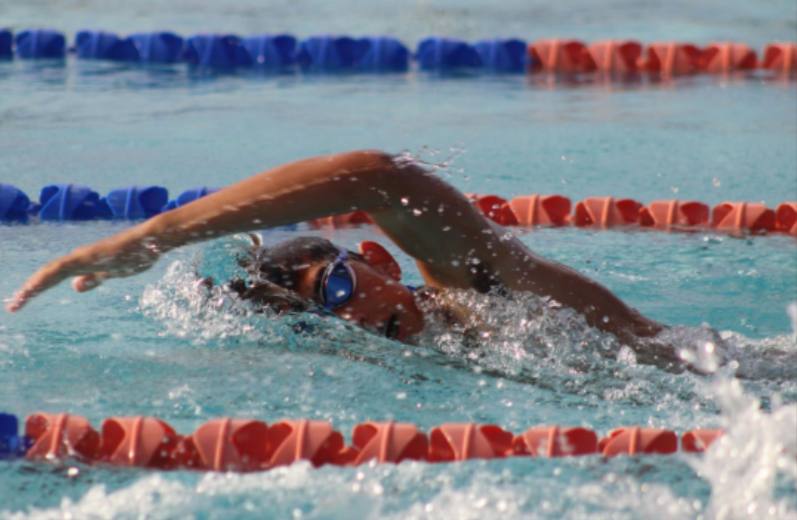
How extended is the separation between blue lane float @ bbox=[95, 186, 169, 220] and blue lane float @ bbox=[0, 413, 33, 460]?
6.32 ft

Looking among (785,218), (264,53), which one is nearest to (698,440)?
(785,218)

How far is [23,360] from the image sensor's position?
2.45 m

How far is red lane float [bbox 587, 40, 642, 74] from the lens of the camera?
6.23m

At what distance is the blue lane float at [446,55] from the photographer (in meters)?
6.43

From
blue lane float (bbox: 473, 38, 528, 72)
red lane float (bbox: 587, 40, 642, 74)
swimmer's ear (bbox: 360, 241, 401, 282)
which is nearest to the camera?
swimmer's ear (bbox: 360, 241, 401, 282)

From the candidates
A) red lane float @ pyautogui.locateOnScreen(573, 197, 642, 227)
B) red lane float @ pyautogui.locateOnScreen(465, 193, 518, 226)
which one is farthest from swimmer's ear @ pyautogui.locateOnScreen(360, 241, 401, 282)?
red lane float @ pyautogui.locateOnScreen(573, 197, 642, 227)

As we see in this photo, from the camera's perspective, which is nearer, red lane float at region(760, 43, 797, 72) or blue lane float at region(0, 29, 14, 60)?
red lane float at region(760, 43, 797, 72)

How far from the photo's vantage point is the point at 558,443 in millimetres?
1981

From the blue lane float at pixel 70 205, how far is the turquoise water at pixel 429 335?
0.31ft

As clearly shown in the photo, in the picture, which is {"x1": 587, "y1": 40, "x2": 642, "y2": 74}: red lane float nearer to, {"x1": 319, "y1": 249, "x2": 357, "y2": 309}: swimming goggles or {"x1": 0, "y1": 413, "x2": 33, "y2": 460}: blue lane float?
{"x1": 319, "y1": 249, "x2": 357, "y2": 309}: swimming goggles

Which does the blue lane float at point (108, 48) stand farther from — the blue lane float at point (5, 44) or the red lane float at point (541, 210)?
the red lane float at point (541, 210)

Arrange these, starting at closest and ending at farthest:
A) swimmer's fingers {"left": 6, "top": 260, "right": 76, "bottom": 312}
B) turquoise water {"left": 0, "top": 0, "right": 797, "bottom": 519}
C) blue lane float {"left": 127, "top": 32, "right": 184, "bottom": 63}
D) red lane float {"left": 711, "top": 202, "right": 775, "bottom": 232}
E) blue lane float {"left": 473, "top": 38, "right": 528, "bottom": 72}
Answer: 1. turquoise water {"left": 0, "top": 0, "right": 797, "bottom": 519}
2. swimmer's fingers {"left": 6, "top": 260, "right": 76, "bottom": 312}
3. red lane float {"left": 711, "top": 202, "right": 775, "bottom": 232}
4. blue lane float {"left": 473, "top": 38, "right": 528, "bottom": 72}
5. blue lane float {"left": 127, "top": 32, "right": 184, "bottom": 63}

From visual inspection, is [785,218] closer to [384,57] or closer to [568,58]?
[568,58]

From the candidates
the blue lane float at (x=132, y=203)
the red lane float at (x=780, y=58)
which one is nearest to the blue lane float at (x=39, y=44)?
the blue lane float at (x=132, y=203)
